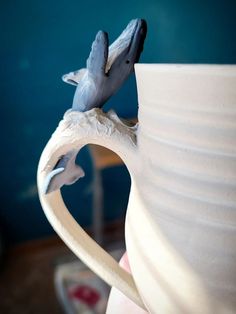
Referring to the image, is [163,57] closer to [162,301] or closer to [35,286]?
[35,286]

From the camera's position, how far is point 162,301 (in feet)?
0.71

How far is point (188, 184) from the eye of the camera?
0.19 meters

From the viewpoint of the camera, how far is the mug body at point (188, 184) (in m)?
0.17

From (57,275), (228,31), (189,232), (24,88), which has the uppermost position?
(189,232)

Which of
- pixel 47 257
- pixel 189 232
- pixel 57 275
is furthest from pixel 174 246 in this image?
pixel 47 257

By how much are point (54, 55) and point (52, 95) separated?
0.37ft

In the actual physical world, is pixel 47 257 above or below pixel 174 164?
below

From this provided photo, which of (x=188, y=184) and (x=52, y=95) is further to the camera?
(x=52, y=95)

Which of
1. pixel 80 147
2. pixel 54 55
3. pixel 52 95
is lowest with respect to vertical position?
pixel 52 95

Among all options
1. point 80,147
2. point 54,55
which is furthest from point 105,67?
point 54,55

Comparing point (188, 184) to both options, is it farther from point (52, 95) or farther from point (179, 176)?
point (52, 95)

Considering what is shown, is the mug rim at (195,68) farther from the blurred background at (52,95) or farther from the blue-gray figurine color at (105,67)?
the blurred background at (52,95)

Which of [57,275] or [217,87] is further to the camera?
[57,275]

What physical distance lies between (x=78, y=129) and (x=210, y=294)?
12 centimetres
